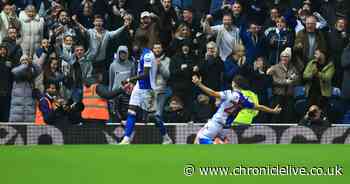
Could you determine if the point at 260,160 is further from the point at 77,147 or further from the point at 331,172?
the point at 77,147

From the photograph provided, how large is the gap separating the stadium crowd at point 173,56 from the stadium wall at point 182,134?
25 centimetres

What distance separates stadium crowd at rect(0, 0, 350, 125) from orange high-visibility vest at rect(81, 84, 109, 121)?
2 cm

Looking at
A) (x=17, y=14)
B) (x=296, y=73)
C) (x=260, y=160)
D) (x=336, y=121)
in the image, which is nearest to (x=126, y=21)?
(x=17, y=14)

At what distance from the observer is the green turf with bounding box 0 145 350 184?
31.5ft

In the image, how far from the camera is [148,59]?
44.0 ft

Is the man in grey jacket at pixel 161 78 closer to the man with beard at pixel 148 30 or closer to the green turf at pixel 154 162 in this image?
the man with beard at pixel 148 30

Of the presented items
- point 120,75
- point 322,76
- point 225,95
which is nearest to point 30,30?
point 120,75

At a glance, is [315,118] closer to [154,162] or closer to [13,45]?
[154,162]

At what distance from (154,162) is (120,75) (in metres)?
4.03

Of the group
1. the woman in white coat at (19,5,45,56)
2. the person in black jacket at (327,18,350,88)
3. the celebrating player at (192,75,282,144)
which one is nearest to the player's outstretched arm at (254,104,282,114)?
the celebrating player at (192,75,282,144)

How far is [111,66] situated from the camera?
1355 centimetres

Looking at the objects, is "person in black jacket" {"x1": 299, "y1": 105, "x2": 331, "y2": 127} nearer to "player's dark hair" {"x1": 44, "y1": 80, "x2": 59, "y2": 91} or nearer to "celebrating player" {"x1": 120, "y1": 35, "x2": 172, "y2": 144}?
"celebrating player" {"x1": 120, "y1": 35, "x2": 172, "y2": 144}

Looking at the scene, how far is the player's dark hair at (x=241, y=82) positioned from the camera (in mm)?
13055

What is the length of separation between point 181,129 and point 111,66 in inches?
63.1
